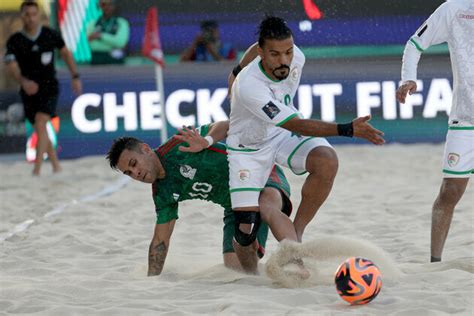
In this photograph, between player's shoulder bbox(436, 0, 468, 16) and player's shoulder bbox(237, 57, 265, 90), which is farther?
player's shoulder bbox(436, 0, 468, 16)

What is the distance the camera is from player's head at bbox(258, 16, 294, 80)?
4.80 m

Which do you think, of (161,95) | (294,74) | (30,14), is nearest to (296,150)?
(294,74)

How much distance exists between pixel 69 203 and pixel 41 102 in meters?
2.60

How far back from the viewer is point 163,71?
12672 millimetres

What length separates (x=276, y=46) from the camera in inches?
189

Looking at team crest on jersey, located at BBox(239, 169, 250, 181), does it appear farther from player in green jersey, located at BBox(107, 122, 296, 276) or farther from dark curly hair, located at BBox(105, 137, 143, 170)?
dark curly hair, located at BBox(105, 137, 143, 170)

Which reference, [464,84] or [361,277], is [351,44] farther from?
[361,277]

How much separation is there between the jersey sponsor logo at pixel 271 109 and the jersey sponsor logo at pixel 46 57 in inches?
261

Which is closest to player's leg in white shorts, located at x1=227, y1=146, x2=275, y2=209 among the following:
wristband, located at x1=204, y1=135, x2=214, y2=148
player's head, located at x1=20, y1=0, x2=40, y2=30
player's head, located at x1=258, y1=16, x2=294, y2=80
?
wristband, located at x1=204, y1=135, x2=214, y2=148

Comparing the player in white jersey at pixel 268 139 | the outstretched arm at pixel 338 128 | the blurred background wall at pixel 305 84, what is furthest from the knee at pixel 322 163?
the blurred background wall at pixel 305 84

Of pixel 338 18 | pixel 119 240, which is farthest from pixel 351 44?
pixel 119 240

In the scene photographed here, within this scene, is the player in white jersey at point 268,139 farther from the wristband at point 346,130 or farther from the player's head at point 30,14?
the player's head at point 30,14

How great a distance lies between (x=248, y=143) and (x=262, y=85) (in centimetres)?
40

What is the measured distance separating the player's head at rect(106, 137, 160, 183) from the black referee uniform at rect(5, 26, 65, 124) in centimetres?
593
